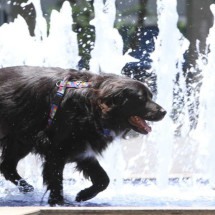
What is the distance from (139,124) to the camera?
5.72 m

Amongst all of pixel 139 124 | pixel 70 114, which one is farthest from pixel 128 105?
pixel 70 114

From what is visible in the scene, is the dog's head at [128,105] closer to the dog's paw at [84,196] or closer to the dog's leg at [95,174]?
the dog's leg at [95,174]

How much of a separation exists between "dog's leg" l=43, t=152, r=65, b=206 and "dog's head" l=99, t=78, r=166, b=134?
0.47 meters

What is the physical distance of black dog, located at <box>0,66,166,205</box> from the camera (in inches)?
217

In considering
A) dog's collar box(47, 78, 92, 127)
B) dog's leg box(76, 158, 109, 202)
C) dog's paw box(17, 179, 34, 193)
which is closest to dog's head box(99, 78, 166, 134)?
dog's collar box(47, 78, 92, 127)

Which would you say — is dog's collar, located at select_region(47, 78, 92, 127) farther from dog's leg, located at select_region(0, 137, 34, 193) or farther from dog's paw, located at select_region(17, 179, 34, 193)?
dog's paw, located at select_region(17, 179, 34, 193)

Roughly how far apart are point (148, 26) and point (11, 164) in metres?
7.71

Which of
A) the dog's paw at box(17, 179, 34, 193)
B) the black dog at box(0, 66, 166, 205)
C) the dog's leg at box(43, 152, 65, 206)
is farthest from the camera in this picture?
the dog's paw at box(17, 179, 34, 193)

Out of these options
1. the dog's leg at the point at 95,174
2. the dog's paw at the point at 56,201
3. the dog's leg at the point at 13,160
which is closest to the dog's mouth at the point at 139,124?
the dog's leg at the point at 95,174

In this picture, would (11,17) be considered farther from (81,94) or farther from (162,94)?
(81,94)

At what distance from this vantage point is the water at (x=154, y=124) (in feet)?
21.1

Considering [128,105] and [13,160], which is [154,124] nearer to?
[13,160]

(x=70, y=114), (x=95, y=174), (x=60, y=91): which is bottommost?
(x=95, y=174)

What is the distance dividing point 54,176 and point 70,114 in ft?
1.56
